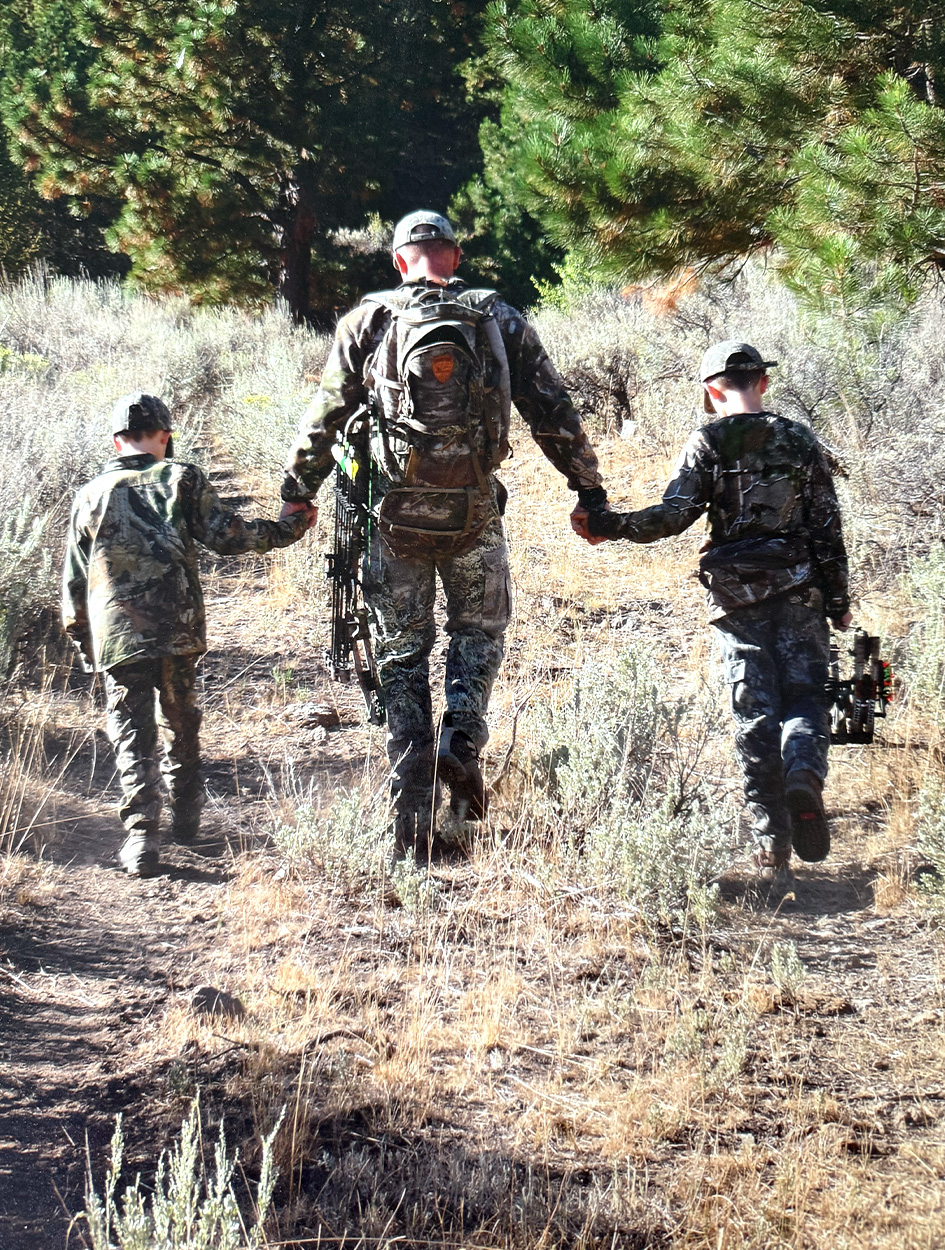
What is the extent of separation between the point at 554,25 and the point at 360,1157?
20.8ft

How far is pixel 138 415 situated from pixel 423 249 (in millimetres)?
1116

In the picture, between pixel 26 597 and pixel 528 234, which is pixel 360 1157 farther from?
pixel 528 234

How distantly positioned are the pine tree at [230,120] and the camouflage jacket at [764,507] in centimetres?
1003

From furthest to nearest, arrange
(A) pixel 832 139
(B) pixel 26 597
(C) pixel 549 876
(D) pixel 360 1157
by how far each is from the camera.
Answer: (B) pixel 26 597, (A) pixel 832 139, (C) pixel 549 876, (D) pixel 360 1157

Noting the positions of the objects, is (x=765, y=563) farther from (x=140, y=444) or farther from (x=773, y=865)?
(x=140, y=444)

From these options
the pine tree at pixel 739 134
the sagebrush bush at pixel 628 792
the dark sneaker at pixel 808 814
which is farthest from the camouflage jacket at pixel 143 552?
the pine tree at pixel 739 134

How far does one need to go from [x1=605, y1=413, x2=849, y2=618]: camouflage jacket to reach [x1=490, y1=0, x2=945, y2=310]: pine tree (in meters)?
0.96

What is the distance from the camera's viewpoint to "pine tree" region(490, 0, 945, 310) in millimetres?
4328

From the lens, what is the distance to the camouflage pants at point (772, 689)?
3.84 metres

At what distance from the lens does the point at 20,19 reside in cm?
1573

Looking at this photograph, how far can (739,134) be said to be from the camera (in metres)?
5.33

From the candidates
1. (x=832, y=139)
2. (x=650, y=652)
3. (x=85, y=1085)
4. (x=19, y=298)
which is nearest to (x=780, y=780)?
(x=650, y=652)

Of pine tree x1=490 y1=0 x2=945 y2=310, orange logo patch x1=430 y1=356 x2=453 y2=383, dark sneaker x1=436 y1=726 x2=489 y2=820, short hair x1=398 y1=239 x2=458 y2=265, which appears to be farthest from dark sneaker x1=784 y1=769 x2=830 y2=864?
short hair x1=398 y1=239 x2=458 y2=265

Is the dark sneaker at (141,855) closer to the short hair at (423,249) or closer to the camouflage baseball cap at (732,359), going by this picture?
the short hair at (423,249)
